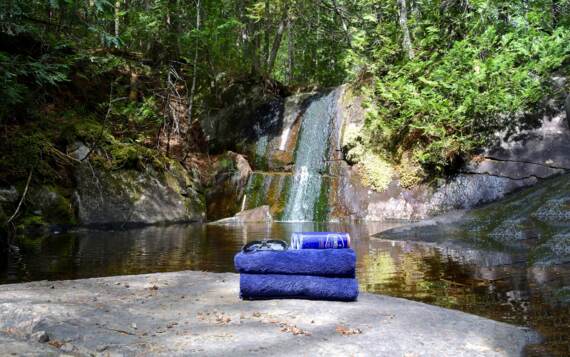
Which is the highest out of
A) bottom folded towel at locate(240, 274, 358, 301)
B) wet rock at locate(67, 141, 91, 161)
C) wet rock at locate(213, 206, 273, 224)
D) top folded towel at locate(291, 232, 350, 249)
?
wet rock at locate(67, 141, 91, 161)

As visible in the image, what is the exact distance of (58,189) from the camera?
16.7m

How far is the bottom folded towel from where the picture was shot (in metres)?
5.25

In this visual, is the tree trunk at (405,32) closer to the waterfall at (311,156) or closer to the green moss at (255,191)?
the waterfall at (311,156)

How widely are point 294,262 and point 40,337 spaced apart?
98.9 inches

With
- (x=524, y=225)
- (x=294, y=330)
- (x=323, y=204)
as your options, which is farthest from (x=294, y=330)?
(x=323, y=204)

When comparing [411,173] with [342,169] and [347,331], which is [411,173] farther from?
[347,331]

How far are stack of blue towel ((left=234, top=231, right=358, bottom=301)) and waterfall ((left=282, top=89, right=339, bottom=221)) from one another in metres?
14.3

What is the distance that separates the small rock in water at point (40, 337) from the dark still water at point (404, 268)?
365 centimetres

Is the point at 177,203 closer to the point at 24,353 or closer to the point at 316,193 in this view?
the point at 316,193

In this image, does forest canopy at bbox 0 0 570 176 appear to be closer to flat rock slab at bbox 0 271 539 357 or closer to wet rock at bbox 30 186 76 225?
wet rock at bbox 30 186 76 225

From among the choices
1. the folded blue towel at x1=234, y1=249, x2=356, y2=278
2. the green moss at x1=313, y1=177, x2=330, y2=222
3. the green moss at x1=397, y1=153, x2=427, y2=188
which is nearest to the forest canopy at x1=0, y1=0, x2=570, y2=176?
the green moss at x1=397, y1=153, x2=427, y2=188

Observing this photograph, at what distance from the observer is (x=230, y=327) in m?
4.14

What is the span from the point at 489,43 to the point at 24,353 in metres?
18.8

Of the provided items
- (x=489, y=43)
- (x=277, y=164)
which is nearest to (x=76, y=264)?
(x=277, y=164)
